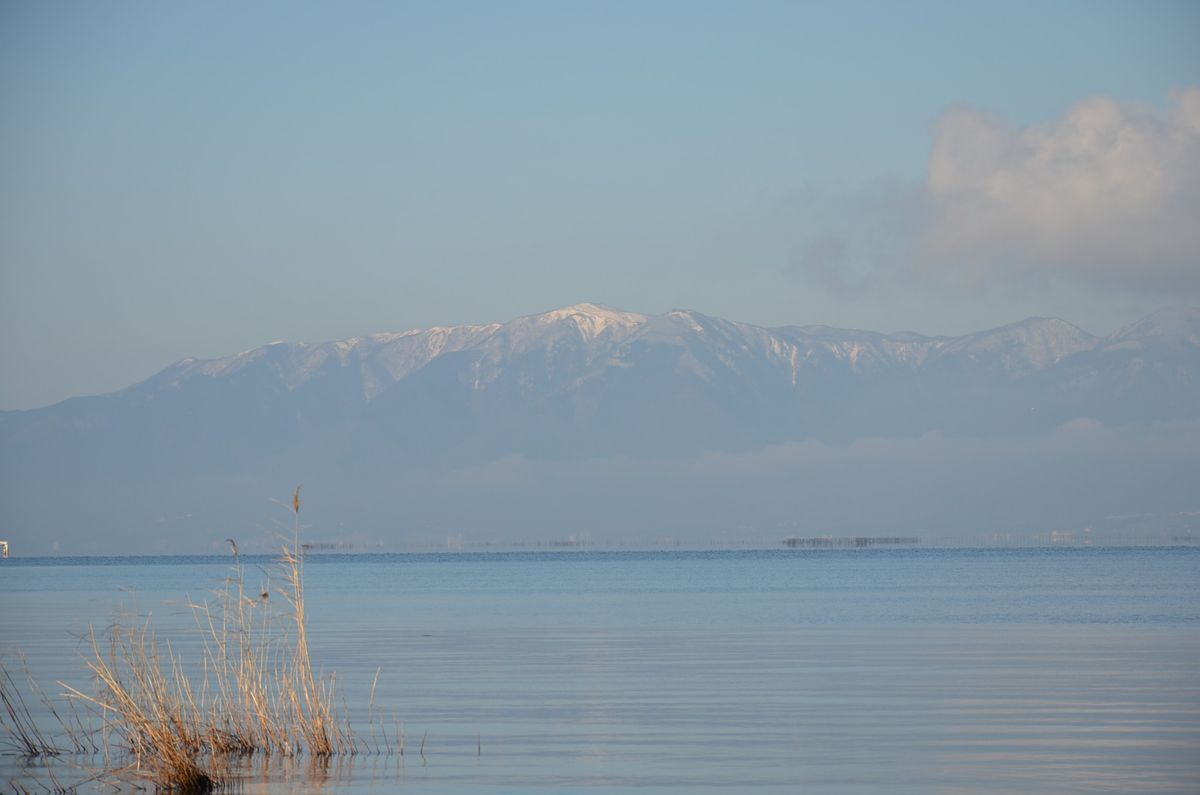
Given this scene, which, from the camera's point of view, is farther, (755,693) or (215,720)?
(755,693)

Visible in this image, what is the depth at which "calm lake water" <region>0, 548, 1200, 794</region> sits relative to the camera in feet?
50.0

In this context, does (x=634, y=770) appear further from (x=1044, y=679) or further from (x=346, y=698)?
(x=1044, y=679)

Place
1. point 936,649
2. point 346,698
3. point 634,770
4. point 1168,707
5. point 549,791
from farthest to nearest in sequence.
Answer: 1. point 936,649
2. point 346,698
3. point 1168,707
4. point 634,770
5. point 549,791

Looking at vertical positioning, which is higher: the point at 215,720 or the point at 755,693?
the point at 215,720

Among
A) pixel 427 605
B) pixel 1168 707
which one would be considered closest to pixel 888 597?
pixel 427 605

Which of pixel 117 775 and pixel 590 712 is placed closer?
pixel 117 775

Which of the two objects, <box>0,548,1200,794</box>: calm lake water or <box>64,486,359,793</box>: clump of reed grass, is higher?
<box>64,486,359,793</box>: clump of reed grass

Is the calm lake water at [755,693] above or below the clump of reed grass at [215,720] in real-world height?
below

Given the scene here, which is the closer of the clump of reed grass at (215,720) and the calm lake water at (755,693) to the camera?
the clump of reed grass at (215,720)

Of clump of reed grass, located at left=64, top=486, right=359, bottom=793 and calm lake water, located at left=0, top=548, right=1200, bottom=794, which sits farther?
calm lake water, located at left=0, top=548, right=1200, bottom=794

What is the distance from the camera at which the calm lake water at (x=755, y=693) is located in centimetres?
1524

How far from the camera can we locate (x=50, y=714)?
65.8 feet

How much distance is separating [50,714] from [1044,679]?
13.4 m

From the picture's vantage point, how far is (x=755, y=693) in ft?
72.4
